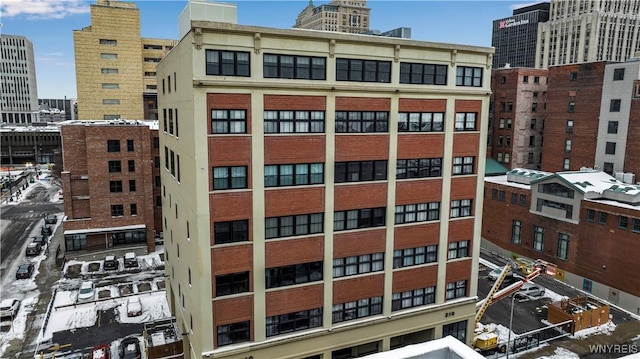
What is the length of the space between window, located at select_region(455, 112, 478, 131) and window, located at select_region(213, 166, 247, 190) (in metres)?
17.0

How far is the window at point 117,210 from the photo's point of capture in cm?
6097

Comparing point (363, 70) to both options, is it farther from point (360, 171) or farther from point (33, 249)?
point (33, 249)

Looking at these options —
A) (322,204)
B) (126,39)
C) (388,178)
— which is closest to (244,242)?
(322,204)

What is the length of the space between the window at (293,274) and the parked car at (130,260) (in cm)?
3621

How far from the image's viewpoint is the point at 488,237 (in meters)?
65.1

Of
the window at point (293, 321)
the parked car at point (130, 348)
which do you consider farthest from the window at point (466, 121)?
the parked car at point (130, 348)

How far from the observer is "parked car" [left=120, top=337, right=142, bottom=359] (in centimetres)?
3506

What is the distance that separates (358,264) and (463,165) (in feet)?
37.6

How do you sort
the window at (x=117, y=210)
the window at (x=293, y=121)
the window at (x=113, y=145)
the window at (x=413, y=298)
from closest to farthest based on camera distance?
1. the window at (x=293, y=121)
2. the window at (x=413, y=298)
3. the window at (x=113, y=145)
4. the window at (x=117, y=210)

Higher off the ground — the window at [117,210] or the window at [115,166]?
the window at [115,166]

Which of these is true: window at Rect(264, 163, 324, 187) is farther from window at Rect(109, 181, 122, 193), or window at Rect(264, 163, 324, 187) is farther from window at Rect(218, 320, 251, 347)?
window at Rect(109, 181, 122, 193)

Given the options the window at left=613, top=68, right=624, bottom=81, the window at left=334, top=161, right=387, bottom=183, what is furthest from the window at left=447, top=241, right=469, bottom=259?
the window at left=613, top=68, right=624, bottom=81

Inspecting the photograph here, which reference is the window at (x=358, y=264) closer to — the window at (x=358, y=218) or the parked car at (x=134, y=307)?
the window at (x=358, y=218)

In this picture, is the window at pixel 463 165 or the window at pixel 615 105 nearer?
the window at pixel 463 165
